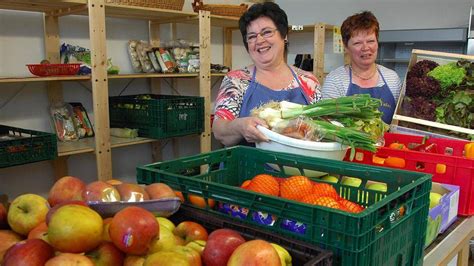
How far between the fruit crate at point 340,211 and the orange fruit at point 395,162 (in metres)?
0.37

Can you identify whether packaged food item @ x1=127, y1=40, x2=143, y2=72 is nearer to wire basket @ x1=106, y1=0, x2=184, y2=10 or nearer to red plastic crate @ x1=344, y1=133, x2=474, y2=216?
wire basket @ x1=106, y1=0, x2=184, y2=10

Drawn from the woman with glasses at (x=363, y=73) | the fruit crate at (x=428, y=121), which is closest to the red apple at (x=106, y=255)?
the fruit crate at (x=428, y=121)

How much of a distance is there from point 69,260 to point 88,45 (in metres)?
3.05

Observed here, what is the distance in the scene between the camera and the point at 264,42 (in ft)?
6.29

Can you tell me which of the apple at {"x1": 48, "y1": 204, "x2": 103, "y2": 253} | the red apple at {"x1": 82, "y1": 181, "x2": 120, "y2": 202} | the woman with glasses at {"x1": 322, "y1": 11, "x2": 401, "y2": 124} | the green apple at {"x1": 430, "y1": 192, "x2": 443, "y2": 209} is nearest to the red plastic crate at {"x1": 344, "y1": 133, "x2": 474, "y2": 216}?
the green apple at {"x1": 430, "y1": 192, "x2": 443, "y2": 209}

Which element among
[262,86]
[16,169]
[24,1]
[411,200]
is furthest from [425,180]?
[16,169]

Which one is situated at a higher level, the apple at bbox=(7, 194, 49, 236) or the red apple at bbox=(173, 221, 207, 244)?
the apple at bbox=(7, 194, 49, 236)

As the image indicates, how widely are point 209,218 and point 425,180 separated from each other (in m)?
0.52

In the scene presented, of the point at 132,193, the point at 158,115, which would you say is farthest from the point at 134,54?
the point at 132,193

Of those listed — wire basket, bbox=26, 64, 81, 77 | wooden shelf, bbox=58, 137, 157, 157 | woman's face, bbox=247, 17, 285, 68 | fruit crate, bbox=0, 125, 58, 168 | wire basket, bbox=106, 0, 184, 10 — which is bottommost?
wooden shelf, bbox=58, 137, 157, 157

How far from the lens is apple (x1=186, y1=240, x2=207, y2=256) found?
2.73 feet

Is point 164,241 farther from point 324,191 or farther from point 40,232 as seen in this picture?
point 324,191

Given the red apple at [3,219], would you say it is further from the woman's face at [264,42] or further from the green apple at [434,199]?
the woman's face at [264,42]

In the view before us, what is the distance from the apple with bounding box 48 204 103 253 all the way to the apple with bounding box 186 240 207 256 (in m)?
0.17
